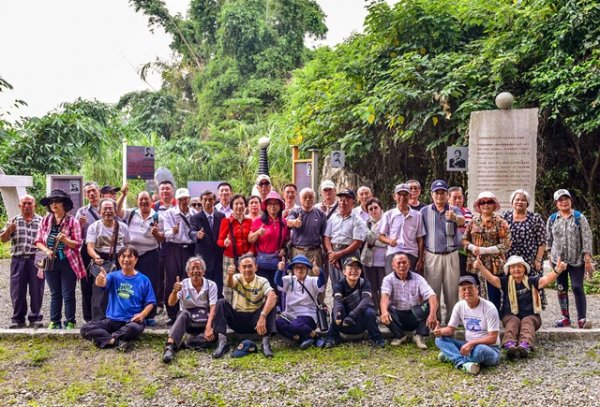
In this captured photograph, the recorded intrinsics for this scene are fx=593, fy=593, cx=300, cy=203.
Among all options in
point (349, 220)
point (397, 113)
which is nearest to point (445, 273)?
point (349, 220)

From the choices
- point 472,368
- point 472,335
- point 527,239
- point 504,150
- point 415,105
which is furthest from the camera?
point 415,105

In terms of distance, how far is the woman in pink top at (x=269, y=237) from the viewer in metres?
6.18

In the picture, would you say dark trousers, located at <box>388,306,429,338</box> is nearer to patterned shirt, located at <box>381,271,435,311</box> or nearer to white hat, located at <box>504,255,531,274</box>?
patterned shirt, located at <box>381,271,435,311</box>

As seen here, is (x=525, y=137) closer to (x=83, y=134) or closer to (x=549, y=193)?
(x=549, y=193)

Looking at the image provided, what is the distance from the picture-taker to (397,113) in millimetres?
11305

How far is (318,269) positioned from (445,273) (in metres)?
1.28

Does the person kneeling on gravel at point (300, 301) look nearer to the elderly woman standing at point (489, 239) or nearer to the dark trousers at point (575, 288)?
the elderly woman standing at point (489, 239)

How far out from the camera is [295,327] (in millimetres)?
5766

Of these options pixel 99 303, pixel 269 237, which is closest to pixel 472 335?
pixel 269 237

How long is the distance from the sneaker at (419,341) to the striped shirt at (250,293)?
151cm

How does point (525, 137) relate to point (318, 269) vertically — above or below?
above

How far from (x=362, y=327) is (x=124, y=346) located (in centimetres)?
231

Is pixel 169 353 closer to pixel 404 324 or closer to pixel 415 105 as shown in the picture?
pixel 404 324

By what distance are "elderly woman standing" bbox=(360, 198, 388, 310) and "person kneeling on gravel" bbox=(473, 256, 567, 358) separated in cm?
104
